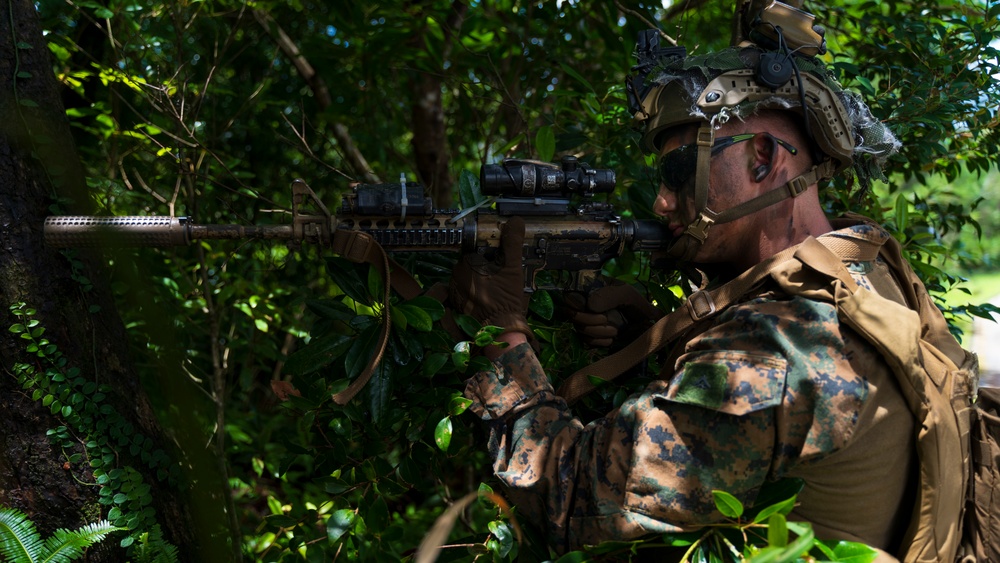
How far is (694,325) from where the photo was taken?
2.37m

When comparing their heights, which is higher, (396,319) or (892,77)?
(892,77)

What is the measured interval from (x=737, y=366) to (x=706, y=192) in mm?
609

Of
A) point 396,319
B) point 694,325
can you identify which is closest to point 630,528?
point 694,325

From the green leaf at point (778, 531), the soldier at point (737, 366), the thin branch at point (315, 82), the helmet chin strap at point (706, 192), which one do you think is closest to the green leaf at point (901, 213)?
the soldier at point (737, 366)

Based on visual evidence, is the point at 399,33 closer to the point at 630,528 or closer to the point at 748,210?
the point at 748,210

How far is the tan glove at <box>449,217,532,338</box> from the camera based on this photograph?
2.46 meters

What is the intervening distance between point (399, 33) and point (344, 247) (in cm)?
209

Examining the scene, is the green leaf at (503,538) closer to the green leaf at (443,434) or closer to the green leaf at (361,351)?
the green leaf at (443,434)

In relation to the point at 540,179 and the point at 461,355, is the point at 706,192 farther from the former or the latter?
the point at 461,355

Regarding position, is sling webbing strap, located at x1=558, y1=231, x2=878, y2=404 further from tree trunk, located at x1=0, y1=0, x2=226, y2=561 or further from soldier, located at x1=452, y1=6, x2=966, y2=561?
tree trunk, located at x1=0, y1=0, x2=226, y2=561

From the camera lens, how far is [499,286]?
2.47 metres

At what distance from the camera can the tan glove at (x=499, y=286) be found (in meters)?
2.46

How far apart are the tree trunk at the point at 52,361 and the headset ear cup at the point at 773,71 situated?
6.54ft

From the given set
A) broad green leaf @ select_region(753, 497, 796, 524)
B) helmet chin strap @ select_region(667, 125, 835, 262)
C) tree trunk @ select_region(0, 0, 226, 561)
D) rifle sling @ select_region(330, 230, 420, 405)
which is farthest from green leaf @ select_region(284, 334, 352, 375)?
broad green leaf @ select_region(753, 497, 796, 524)
